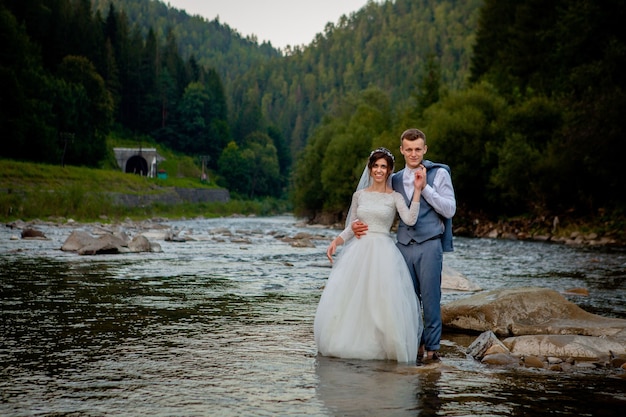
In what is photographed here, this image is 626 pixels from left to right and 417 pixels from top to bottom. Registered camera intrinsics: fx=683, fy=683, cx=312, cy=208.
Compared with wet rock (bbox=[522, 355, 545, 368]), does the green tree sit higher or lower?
higher

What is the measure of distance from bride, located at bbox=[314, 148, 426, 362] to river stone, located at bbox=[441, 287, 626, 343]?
2.27 meters

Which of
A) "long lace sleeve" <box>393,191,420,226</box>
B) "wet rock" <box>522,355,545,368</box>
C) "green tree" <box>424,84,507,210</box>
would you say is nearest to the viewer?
"wet rock" <box>522,355,545,368</box>

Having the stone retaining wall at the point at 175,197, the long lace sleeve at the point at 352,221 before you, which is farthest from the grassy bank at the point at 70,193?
the long lace sleeve at the point at 352,221

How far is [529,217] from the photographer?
47906mm

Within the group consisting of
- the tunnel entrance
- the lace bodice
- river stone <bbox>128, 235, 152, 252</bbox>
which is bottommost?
river stone <bbox>128, 235, 152, 252</bbox>

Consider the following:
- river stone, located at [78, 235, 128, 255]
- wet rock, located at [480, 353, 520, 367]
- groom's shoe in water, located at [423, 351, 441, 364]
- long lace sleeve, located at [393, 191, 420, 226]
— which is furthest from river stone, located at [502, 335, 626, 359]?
river stone, located at [78, 235, 128, 255]

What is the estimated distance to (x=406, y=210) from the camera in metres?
7.97

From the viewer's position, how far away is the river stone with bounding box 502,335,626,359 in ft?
26.2

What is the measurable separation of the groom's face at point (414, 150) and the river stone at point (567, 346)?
254 centimetres

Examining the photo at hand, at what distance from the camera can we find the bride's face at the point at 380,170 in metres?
8.26

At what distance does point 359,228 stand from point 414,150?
3.93 ft

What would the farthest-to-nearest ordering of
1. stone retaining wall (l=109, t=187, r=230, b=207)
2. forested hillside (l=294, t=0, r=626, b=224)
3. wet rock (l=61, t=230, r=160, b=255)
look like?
stone retaining wall (l=109, t=187, r=230, b=207) < forested hillside (l=294, t=0, r=626, b=224) < wet rock (l=61, t=230, r=160, b=255)

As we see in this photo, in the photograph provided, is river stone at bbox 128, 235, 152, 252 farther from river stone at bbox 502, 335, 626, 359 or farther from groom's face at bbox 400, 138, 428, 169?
river stone at bbox 502, 335, 626, 359

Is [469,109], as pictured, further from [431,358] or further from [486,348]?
[431,358]
